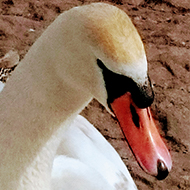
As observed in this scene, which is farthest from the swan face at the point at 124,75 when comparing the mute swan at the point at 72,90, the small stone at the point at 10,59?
the small stone at the point at 10,59

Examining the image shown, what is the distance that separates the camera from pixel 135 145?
2.44 ft

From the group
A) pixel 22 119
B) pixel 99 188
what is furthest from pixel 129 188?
pixel 22 119

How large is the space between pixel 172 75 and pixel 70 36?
1.55 meters

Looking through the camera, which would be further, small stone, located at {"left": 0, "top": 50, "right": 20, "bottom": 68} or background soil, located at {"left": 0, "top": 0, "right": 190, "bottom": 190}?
small stone, located at {"left": 0, "top": 50, "right": 20, "bottom": 68}

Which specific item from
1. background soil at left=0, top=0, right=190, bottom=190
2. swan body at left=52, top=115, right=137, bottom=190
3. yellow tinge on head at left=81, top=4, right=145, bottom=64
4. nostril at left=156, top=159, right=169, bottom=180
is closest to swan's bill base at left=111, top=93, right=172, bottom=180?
nostril at left=156, top=159, right=169, bottom=180

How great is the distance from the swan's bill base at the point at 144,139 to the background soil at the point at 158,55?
839 millimetres

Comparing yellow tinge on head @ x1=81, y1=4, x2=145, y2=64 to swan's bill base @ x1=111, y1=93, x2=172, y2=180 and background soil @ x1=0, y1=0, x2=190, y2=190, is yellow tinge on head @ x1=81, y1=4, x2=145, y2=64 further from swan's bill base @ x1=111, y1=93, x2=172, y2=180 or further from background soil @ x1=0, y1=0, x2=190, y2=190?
background soil @ x1=0, y1=0, x2=190, y2=190

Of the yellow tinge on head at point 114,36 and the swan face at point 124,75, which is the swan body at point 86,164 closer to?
the swan face at point 124,75

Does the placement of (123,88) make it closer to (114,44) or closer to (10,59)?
(114,44)

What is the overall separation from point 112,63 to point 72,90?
5.6 inches

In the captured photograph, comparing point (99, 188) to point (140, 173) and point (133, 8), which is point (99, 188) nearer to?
point (140, 173)

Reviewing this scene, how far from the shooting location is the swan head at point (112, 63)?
632 millimetres

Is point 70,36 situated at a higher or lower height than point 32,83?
higher

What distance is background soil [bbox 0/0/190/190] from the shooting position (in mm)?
1713
